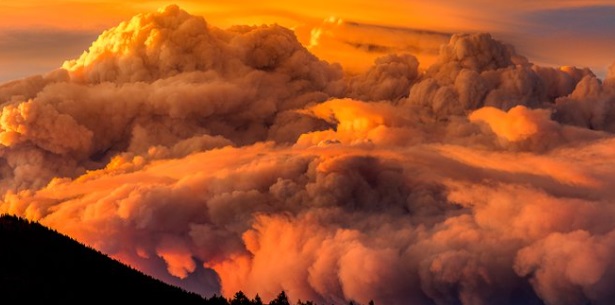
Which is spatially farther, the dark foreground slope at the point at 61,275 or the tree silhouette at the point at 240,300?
the tree silhouette at the point at 240,300

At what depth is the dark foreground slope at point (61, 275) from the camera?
13200cm

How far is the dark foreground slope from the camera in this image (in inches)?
5197

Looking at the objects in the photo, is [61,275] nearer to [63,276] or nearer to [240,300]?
[63,276]

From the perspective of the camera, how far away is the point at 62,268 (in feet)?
470

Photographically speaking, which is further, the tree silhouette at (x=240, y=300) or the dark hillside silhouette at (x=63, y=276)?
the tree silhouette at (x=240, y=300)

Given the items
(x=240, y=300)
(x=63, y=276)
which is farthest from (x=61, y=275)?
(x=240, y=300)

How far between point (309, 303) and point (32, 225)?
168 feet

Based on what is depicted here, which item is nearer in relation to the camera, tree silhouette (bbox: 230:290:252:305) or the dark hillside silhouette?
the dark hillside silhouette

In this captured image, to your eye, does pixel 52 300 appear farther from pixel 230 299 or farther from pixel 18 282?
pixel 230 299

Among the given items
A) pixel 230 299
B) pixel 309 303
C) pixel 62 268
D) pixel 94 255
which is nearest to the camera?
pixel 62 268

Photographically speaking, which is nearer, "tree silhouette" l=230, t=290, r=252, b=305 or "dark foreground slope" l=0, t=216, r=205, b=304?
"dark foreground slope" l=0, t=216, r=205, b=304

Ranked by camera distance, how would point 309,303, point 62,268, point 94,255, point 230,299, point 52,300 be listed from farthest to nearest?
point 309,303, point 230,299, point 94,255, point 62,268, point 52,300

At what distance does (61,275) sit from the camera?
5546 inches

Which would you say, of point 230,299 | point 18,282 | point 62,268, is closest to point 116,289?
point 62,268
